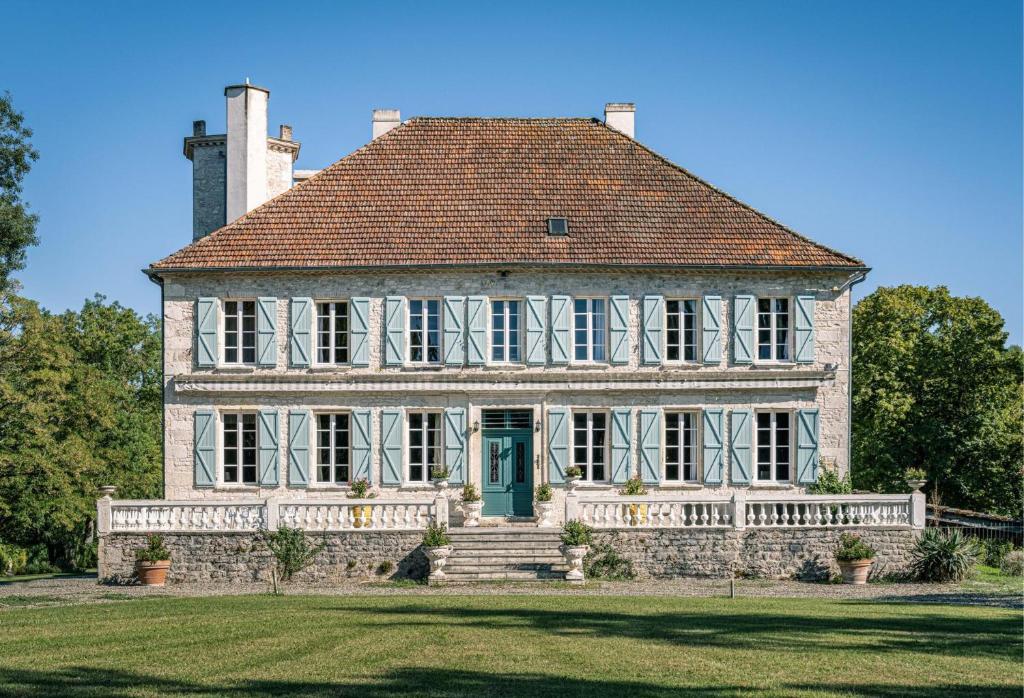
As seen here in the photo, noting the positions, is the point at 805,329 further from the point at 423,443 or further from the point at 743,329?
the point at 423,443

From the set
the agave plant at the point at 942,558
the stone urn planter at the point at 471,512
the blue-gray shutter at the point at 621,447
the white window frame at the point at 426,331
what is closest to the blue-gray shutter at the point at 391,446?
the white window frame at the point at 426,331

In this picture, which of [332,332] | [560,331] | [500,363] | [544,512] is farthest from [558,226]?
[544,512]

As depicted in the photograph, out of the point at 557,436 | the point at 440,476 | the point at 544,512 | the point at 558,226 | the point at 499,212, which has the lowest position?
the point at 544,512

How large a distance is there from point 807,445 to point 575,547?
24.0 feet

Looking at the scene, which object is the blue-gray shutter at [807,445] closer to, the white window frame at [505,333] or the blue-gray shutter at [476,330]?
the white window frame at [505,333]

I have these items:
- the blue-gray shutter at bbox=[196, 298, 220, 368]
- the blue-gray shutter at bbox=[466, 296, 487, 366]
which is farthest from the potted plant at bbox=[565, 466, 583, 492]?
the blue-gray shutter at bbox=[196, 298, 220, 368]

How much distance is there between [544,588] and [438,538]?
2.59 m

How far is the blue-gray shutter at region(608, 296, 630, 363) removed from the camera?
91.4 feet

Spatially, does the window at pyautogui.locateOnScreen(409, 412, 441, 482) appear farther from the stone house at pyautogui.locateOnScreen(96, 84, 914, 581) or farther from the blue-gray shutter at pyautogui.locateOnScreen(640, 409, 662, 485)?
the blue-gray shutter at pyautogui.locateOnScreen(640, 409, 662, 485)

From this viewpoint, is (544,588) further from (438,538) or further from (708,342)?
(708,342)

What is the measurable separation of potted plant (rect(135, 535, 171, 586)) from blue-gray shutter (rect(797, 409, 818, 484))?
13.5 m

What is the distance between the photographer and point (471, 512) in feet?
88.2

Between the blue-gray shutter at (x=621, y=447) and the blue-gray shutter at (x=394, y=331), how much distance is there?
492 cm

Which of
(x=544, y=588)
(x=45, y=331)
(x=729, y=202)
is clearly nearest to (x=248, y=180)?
(x=45, y=331)
